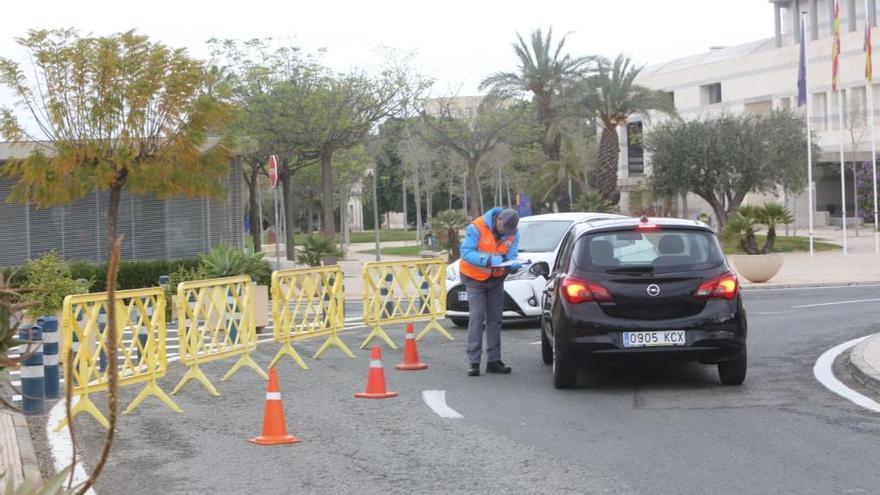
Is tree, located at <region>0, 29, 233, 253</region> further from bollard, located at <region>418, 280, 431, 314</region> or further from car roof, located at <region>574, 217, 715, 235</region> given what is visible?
car roof, located at <region>574, 217, 715, 235</region>

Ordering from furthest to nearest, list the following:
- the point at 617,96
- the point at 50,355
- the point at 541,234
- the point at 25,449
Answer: the point at 617,96 → the point at 541,234 → the point at 50,355 → the point at 25,449

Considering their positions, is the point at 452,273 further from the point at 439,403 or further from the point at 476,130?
the point at 476,130

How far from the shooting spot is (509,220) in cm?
1322

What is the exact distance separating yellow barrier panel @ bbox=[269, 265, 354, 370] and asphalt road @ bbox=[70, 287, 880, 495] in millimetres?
769

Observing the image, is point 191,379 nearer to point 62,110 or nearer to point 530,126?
point 62,110

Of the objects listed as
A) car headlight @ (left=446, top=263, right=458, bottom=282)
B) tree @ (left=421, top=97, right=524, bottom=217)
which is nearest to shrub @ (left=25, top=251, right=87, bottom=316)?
car headlight @ (left=446, top=263, right=458, bottom=282)

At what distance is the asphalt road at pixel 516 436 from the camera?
7.74 metres

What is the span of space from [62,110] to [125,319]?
61.5 feet

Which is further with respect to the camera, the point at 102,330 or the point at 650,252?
the point at 102,330

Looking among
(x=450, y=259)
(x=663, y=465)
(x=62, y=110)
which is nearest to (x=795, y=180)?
(x=450, y=259)

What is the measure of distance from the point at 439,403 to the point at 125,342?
3342 mm

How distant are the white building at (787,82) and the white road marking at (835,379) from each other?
49.4 meters

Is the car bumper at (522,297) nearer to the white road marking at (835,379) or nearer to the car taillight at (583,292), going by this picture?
the white road marking at (835,379)

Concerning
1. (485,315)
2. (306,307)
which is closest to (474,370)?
→ (485,315)
